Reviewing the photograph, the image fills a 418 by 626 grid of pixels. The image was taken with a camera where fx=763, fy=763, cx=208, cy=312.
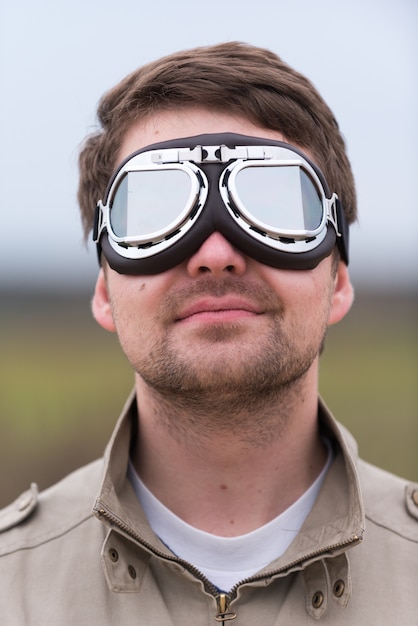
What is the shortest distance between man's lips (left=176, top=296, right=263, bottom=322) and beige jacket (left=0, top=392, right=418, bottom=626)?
575mm

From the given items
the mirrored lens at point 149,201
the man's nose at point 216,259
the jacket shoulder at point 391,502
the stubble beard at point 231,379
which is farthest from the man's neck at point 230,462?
the mirrored lens at point 149,201

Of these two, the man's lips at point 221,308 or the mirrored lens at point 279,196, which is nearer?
the man's lips at point 221,308

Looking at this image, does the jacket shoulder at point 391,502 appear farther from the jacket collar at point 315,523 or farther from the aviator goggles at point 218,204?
the aviator goggles at point 218,204

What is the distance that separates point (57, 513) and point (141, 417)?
46cm

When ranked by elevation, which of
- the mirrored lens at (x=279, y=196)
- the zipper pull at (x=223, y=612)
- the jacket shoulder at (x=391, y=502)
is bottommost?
the jacket shoulder at (x=391, y=502)

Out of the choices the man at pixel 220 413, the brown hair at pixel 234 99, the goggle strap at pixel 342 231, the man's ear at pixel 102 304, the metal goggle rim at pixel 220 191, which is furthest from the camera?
the man's ear at pixel 102 304

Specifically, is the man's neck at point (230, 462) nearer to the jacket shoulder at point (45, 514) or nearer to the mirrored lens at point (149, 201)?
the jacket shoulder at point (45, 514)

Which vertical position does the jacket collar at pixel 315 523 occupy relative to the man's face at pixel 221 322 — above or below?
below

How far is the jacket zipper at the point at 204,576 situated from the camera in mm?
2309

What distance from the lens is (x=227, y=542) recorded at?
255 centimetres

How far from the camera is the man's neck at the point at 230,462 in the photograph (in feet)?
8.80

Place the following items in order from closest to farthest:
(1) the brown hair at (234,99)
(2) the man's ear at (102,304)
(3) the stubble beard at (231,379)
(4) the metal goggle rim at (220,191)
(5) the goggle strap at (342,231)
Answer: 1. (3) the stubble beard at (231,379)
2. (4) the metal goggle rim at (220,191)
3. (1) the brown hair at (234,99)
4. (5) the goggle strap at (342,231)
5. (2) the man's ear at (102,304)

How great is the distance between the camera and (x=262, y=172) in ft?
8.94

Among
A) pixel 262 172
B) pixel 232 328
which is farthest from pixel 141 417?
pixel 262 172
